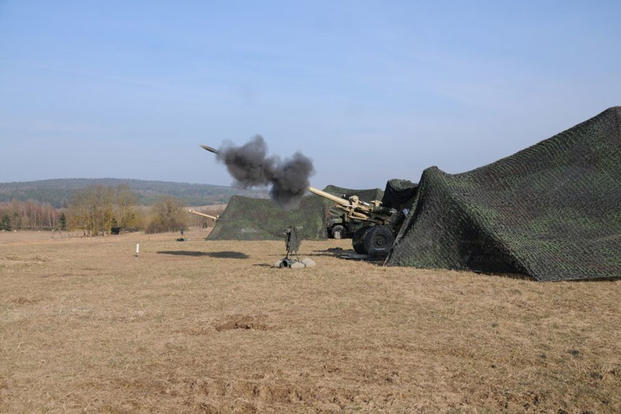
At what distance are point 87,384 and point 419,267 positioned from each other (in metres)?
10.6

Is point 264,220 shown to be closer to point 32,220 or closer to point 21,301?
point 21,301

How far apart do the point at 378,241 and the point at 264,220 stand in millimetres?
12672

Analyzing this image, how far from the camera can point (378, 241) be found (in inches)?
729

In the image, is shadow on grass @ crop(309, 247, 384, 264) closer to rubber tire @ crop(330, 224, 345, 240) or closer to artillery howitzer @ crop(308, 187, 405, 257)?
artillery howitzer @ crop(308, 187, 405, 257)

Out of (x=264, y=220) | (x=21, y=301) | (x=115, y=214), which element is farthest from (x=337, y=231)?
(x=115, y=214)

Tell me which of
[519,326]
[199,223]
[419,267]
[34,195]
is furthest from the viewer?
[34,195]

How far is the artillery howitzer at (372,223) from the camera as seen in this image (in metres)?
18.5

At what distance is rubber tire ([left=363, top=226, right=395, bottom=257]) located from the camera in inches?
725

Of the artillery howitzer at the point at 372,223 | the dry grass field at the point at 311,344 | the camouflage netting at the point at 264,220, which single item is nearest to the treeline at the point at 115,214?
the camouflage netting at the point at 264,220

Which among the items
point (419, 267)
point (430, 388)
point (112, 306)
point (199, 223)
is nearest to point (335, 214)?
point (419, 267)

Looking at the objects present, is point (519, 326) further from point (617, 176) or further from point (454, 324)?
point (617, 176)

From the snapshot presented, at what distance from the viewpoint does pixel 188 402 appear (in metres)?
5.69

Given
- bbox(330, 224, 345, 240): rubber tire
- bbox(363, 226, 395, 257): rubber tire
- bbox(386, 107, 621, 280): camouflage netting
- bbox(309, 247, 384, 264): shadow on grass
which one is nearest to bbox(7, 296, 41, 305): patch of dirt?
bbox(386, 107, 621, 280): camouflage netting

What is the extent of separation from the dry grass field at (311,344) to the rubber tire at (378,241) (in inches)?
159
